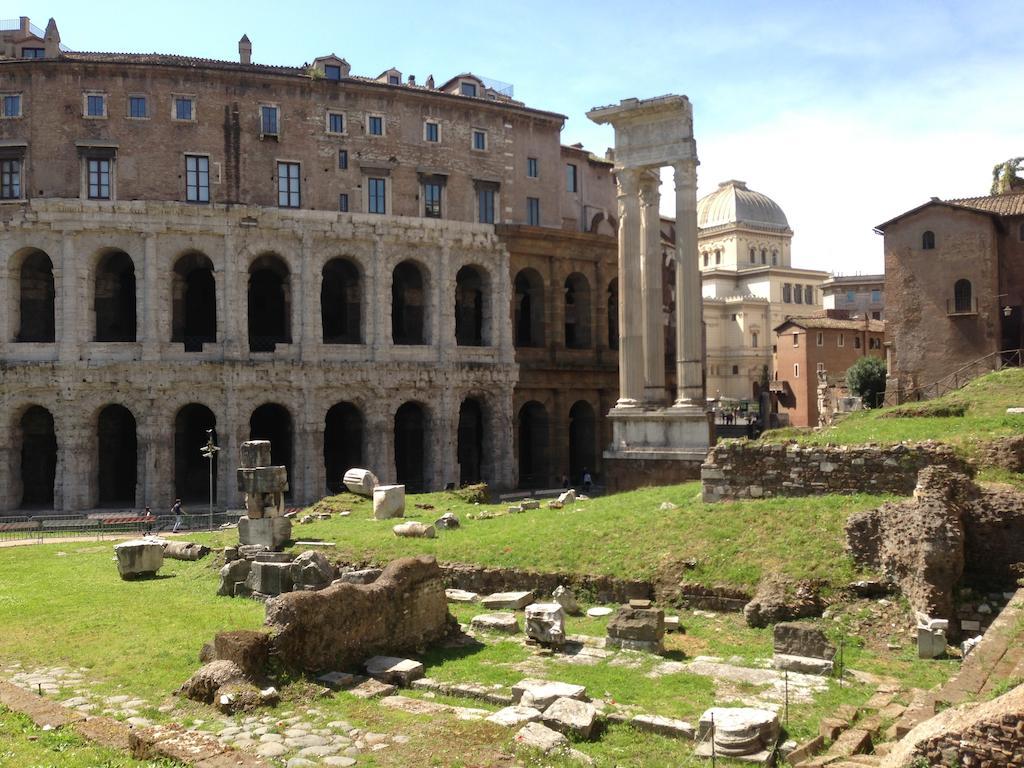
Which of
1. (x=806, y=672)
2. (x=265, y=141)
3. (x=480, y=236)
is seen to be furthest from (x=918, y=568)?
(x=265, y=141)

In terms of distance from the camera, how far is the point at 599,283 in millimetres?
45219

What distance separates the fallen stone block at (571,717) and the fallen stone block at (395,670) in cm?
276

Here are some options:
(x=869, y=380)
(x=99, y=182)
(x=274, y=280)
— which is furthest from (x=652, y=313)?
(x=869, y=380)

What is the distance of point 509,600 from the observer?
16953mm

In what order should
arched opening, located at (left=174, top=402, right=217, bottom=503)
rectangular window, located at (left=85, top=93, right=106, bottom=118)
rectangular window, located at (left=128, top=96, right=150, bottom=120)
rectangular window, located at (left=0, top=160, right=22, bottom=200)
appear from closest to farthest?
rectangular window, located at (left=0, top=160, right=22, bottom=200) < rectangular window, located at (left=85, top=93, right=106, bottom=118) < rectangular window, located at (left=128, top=96, right=150, bottom=120) < arched opening, located at (left=174, top=402, right=217, bottom=503)

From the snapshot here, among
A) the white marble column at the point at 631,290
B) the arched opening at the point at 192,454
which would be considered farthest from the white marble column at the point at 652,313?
the arched opening at the point at 192,454

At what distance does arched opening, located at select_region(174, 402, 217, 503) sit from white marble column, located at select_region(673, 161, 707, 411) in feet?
69.6

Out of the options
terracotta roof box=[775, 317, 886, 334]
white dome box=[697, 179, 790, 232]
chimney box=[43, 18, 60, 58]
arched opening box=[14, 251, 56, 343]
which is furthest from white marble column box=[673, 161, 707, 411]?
white dome box=[697, 179, 790, 232]

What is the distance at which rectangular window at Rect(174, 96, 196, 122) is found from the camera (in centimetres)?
3903

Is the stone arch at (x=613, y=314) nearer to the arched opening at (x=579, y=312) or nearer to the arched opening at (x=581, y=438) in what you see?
the arched opening at (x=579, y=312)

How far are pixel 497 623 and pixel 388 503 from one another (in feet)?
37.8

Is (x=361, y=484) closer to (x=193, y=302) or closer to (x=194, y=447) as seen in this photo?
(x=194, y=447)

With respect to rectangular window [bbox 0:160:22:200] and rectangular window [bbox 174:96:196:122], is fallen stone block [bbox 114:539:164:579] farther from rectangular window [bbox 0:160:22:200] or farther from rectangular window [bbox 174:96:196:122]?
rectangular window [bbox 174:96:196:122]

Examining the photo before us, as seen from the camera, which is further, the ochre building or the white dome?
the white dome
